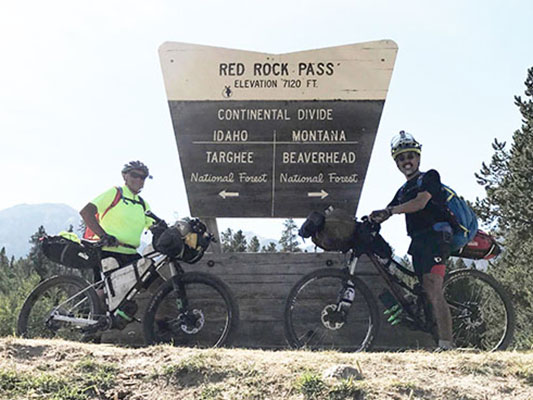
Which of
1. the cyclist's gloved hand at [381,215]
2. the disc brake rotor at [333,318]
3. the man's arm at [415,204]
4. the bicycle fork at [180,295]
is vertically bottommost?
the disc brake rotor at [333,318]

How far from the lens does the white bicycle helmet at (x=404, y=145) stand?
5.21 metres

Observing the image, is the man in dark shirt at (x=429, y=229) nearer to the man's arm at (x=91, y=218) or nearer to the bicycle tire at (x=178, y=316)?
the bicycle tire at (x=178, y=316)

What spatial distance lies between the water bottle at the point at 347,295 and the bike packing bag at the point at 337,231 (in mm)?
379

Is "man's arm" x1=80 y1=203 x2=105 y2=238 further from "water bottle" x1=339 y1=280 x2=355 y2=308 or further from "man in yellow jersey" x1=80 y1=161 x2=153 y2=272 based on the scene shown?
"water bottle" x1=339 y1=280 x2=355 y2=308

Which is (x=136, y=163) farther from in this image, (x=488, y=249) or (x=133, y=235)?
(x=488, y=249)

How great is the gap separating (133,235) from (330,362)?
10.1 ft

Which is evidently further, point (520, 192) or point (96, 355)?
point (520, 192)

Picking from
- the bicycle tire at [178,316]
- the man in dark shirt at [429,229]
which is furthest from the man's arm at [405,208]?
the bicycle tire at [178,316]

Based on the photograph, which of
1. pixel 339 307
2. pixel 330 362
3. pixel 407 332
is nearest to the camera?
pixel 330 362

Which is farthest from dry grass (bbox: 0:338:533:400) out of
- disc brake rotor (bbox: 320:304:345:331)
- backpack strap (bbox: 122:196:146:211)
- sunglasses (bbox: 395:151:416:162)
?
backpack strap (bbox: 122:196:146:211)

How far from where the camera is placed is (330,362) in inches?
147

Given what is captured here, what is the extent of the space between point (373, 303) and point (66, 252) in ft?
11.6

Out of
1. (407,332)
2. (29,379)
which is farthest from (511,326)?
(29,379)

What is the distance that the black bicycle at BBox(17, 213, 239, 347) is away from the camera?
16.6ft
